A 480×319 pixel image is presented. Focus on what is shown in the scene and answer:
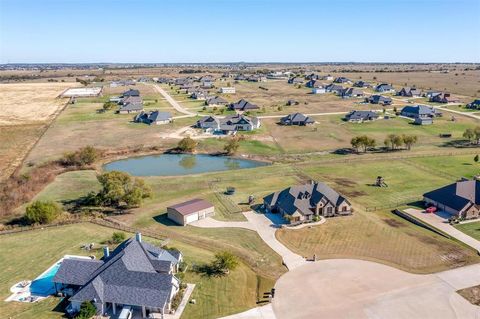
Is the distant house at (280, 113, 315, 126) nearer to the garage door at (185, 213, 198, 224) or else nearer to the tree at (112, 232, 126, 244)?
the garage door at (185, 213, 198, 224)

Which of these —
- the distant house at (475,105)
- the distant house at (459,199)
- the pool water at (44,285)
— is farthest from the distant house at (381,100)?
the pool water at (44,285)

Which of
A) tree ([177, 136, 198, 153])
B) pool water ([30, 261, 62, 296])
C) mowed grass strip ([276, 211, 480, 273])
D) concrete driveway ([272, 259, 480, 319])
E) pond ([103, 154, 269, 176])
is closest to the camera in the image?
concrete driveway ([272, 259, 480, 319])

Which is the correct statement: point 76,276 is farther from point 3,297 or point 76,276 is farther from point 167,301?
point 167,301

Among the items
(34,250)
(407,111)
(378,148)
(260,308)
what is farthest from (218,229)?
(407,111)

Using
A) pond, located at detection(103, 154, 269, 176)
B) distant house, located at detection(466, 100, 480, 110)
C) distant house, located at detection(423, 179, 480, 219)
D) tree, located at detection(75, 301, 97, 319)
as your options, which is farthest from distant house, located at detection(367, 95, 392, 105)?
tree, located at detection(75, 301, 97, 319)

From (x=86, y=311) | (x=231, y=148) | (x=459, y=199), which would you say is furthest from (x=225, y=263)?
(x=231, y=148)

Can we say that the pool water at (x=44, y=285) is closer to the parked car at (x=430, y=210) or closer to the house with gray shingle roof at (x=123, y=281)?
the house with gray shingle roof at (x=123, y=281)

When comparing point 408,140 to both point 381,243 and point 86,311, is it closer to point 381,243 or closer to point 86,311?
point 381,243
